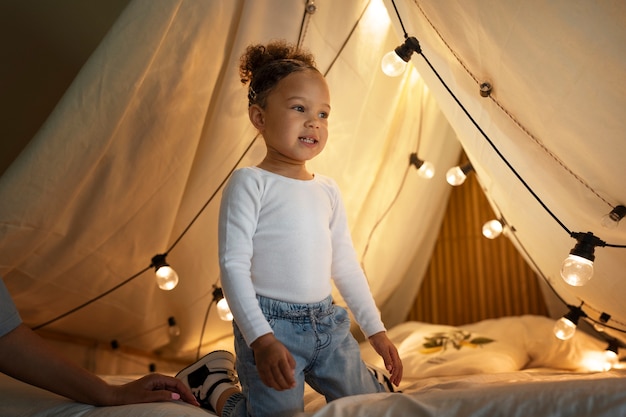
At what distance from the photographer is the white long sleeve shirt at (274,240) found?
3.02 feet

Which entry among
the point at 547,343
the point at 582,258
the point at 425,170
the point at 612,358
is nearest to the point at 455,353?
the point at 547,343

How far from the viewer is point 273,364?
814 millimetres

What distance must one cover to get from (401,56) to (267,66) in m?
0.37

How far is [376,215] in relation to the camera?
1928mm

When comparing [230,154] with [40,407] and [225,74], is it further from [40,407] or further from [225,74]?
[40,407]

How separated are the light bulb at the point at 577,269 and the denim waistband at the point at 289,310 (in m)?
0.51

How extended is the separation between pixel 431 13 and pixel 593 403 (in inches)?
32.1

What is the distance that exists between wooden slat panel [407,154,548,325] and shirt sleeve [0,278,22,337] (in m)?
1.71

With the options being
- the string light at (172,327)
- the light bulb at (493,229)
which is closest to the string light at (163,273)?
the string light at (172,327)

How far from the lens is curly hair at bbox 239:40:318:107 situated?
1.04 m

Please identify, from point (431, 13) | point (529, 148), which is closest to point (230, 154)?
point (431, 13)

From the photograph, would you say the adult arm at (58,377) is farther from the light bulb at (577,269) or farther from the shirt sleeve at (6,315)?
the light bulb at (577,269)

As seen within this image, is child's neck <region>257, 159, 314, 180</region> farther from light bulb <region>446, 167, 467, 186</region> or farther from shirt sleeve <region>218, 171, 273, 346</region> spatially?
light bulb <region>446, 167, 467, 186</region>

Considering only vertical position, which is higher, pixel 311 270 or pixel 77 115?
pixel 77 115
